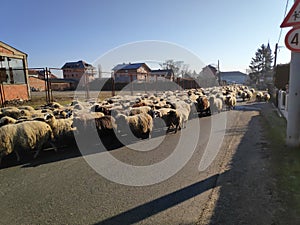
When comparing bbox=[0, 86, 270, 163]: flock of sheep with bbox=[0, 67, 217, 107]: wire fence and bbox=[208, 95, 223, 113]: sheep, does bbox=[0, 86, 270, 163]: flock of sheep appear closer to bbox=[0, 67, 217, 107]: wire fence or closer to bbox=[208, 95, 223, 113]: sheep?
bbox=[208, 95, 223, 113]: sheep

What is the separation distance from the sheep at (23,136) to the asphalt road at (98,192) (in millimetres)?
368

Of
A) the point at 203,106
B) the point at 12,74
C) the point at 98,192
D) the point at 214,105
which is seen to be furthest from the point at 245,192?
the point at 12,74

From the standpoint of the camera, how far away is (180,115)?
922cm

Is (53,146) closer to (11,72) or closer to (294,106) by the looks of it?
(294,106)

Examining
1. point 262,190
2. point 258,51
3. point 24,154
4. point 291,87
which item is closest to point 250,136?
point 291,87

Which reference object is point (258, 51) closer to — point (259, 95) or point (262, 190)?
point (259, 95)

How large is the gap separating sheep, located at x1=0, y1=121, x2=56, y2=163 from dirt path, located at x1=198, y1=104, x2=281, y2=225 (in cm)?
476

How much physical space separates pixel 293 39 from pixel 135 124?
490 centimetres

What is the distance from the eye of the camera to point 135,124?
753cm

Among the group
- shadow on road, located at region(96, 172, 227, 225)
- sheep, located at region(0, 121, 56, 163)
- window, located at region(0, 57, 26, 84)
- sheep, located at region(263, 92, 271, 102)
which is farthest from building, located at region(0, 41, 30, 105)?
sheep, located at region(263, 92, 271, 102)

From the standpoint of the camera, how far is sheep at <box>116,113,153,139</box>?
7.49m

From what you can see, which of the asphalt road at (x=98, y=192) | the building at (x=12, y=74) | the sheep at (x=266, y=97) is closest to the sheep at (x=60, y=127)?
the asphalt road at (x=98, y=192)

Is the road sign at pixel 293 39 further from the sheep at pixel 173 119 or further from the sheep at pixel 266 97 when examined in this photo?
the sheep at pixel 266 97

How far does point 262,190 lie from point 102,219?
8.85 feet
